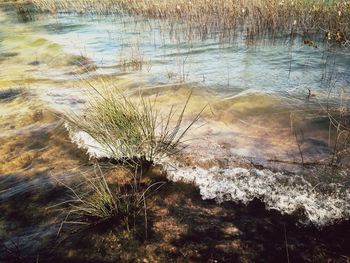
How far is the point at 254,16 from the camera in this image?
1102 centimetres

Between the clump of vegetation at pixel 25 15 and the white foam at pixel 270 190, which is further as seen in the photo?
the clump of vegetation at pixel 25 15

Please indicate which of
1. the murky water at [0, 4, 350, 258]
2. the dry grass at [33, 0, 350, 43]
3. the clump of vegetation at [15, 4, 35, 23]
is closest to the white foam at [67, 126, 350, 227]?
the murky water at [0, 4, 350, 258]

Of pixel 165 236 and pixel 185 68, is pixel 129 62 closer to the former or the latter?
pixel 185 68

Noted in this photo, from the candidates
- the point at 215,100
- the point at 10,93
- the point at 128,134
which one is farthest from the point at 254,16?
the point at 128,134

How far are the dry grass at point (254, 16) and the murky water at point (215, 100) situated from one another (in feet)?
3.04

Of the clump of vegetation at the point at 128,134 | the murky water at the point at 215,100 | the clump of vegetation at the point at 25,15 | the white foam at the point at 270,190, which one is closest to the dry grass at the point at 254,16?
the murky water at the point at 215,100

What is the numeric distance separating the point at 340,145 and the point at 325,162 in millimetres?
496

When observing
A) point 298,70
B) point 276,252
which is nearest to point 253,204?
point 276,252

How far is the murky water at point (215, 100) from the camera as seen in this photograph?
335 centimetres

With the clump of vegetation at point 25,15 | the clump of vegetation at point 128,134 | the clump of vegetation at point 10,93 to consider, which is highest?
the clump of vegetation at point 25,15

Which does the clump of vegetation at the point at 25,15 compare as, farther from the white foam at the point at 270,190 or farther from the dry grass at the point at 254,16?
the white foam at the point at 270,190

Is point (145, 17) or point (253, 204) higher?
point (145, 17)

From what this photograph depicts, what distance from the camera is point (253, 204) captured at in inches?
119

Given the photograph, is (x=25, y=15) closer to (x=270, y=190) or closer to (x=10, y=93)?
(x=10, y=93)
